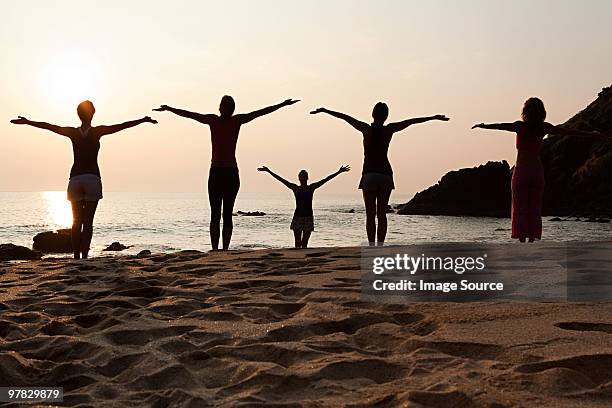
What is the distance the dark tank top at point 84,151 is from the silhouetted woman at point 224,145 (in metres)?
0.99

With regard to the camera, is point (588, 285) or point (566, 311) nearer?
point (566, 311)

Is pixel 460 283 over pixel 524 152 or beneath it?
beneath

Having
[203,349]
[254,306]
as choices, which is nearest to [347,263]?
[254,306]

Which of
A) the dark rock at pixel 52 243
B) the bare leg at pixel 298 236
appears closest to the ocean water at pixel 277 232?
the dark rock at pixel 52 243

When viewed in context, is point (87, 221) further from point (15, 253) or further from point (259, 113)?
point (15, 253)

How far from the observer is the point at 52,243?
23.5m

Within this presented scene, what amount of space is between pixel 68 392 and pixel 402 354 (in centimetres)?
177

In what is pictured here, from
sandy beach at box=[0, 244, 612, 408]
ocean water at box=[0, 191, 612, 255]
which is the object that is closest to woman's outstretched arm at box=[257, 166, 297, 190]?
sandy beach at box=[0, 244, 612, 408]

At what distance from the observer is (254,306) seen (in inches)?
176

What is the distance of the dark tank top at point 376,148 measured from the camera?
26.2 feet

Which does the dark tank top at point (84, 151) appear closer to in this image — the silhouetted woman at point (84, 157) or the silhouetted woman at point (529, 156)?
the silhouetted woman at point (84, 157)

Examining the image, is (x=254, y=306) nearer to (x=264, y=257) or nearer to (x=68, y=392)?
(x=68, y=392)

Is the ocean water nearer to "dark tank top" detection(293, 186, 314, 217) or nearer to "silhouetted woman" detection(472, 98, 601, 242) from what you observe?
"dark tank top" detection(293, 186, 314, 217)

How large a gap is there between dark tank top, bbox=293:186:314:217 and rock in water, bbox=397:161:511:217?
54.1 m
